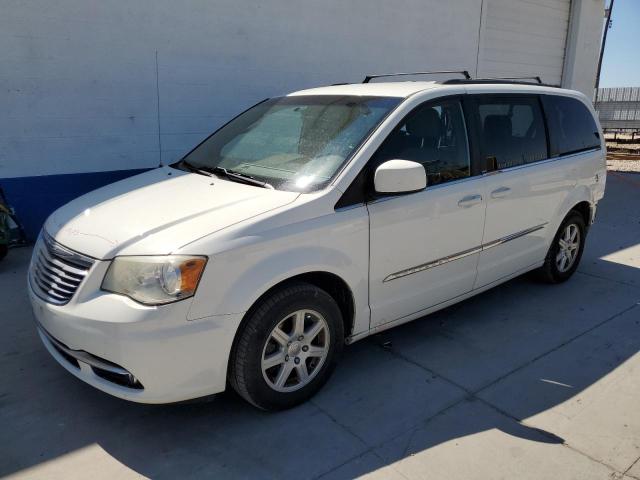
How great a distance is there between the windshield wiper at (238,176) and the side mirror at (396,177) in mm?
625

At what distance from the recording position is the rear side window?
15.4 feet

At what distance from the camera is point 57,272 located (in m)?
2.90

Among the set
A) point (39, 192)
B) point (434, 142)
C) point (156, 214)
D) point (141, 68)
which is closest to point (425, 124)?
point (434, 142)

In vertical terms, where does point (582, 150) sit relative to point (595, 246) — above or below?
above

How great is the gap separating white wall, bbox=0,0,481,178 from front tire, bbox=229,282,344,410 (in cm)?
428

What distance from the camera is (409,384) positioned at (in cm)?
342

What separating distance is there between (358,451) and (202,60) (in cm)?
543

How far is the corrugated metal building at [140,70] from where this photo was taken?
579cm

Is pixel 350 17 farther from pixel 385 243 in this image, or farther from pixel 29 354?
pixel 29 354

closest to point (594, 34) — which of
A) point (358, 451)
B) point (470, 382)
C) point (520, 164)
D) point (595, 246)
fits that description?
point (595, 246)

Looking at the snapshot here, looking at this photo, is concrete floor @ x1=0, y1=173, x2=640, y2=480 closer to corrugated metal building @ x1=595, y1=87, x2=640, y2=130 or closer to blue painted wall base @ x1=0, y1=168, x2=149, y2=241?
blue painted wall base @ x1=0, y1=168, x2=149, y2=241

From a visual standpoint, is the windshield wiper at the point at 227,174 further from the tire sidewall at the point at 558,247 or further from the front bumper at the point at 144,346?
the tire sidewall at the point at 558,247

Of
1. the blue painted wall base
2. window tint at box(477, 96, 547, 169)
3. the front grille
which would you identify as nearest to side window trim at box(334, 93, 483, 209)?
window tint at box(477, 96, 547, 169)

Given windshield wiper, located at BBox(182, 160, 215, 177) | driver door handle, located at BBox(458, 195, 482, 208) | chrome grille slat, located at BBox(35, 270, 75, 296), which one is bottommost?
chrome grille slat, located at BBox(35, 270, 75, 296)
